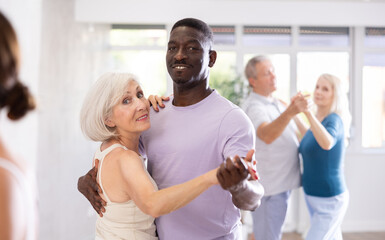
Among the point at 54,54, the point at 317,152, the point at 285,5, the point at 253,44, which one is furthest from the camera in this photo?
the point at 253,44

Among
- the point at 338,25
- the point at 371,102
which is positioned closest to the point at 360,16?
the point at 338,25

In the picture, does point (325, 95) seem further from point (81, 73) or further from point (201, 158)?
point (81, 73)

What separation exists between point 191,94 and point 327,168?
182 cm

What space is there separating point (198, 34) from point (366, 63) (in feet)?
16.5

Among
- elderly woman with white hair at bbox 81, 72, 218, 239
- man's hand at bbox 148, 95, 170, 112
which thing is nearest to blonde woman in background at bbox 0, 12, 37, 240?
elderly woman with white hair at bbox 81, 72, 218, 239

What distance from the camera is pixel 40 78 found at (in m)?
4.24

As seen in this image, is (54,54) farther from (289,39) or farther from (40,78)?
(289,39)

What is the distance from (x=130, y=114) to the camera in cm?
175

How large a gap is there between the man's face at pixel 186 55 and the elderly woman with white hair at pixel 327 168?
1614 millimetres

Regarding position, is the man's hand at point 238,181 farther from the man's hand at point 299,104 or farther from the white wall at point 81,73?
the white wall at point 81,73

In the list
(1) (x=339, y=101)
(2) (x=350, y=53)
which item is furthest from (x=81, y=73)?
(2) (x=350, y=53)

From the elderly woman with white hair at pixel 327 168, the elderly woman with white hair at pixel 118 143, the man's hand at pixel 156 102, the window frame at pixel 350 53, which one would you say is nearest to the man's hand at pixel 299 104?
the elderly woman with white hair at pixel 327 168

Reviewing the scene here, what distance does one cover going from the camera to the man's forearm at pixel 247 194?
146 centimetres

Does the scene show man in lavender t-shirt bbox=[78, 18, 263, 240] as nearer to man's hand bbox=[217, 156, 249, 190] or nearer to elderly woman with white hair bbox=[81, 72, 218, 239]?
elderly woman with white hair bbox=[81, 72, 218, 239]
